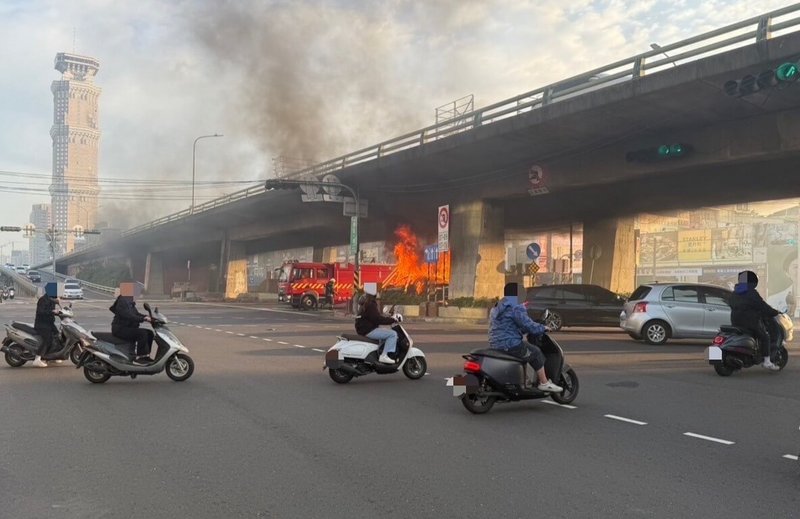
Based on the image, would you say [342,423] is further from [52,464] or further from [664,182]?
[664,182]

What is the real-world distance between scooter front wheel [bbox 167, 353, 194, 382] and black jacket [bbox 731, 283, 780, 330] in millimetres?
8730

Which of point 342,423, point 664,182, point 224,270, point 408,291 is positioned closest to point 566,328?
point 664,182

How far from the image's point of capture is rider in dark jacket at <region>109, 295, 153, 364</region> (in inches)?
371

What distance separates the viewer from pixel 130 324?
948 cm

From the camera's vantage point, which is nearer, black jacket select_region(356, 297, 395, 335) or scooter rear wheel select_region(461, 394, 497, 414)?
scooter rear wheel select_region(461, 394, 497, 414)

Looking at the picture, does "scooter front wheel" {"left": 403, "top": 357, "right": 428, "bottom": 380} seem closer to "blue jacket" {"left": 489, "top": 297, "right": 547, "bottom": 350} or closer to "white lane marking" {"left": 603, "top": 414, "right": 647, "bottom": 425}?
"blue jacket" {"left": 489, "top": 297, "right": 547, "bottom": 350}

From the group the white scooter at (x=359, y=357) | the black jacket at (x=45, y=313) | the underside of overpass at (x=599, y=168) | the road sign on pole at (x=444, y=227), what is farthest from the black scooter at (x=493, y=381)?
the road sign on pole at (x=444, y=227)

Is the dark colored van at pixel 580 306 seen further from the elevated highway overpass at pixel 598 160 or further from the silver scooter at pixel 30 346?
the silver scooter at pixel 30 346

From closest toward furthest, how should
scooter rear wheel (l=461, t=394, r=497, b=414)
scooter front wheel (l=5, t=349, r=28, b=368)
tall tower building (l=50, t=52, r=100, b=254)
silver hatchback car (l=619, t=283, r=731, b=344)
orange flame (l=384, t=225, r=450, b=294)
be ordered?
1. scooter rear wheel (l=461, t=394, r=497, b=414)
2. scooter front wheel (l=5, t=349, r=28, b=368)
3. silver hatchback car (l=619, t=283, r=731, b=344)
4. orange flame (l=384, t=225, r=450, b=294)
5. tall tower building (l=50, t=52, r=100, b=254)

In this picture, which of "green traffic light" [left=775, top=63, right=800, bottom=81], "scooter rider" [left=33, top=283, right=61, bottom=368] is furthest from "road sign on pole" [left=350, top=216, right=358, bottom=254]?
"green traffic light" [left=775, top=63, right=800, bottom=81]

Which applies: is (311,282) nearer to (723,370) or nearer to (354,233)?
(354,233)

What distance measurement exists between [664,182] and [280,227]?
2895cm

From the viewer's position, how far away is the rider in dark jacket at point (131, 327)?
30.9 ft

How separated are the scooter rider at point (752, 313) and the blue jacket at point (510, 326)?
15.2 ft
